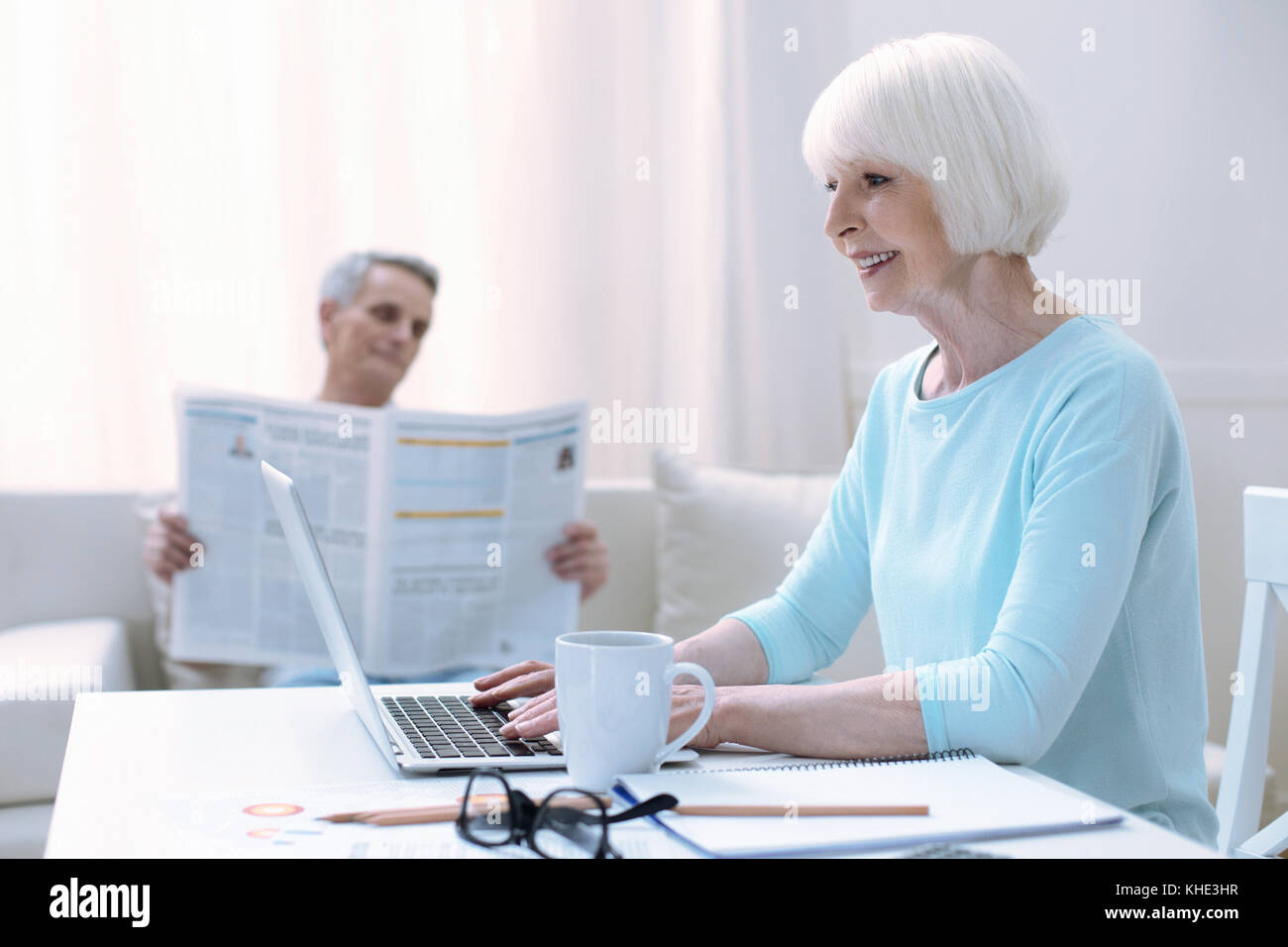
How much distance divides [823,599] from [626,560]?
1.04 meters

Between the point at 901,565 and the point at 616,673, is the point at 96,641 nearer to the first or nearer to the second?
the point at 901,565

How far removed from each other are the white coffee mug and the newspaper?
971 millimetres

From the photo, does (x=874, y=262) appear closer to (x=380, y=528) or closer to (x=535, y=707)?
(x=535, y=707)

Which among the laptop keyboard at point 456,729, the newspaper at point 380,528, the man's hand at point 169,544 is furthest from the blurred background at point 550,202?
the laptop keyboard at point 456,729

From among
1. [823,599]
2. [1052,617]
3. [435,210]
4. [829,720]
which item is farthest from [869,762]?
[435,210]

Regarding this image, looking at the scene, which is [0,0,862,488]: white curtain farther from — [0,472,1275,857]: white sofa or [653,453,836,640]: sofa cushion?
[653,453,836,640]: sofa cushion

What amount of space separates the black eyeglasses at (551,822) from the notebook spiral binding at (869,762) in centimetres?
11

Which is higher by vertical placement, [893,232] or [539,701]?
[893,232]

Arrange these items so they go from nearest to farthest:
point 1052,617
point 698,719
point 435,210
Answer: point 698,719, point 1052,617, point 435,210

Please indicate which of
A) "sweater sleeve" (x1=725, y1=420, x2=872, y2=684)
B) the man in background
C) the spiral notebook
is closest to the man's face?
the man in background

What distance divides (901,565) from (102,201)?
176 centimetres

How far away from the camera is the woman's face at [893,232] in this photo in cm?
107

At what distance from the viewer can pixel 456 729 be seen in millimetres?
859

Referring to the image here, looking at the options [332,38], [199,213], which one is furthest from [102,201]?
[332,38]
